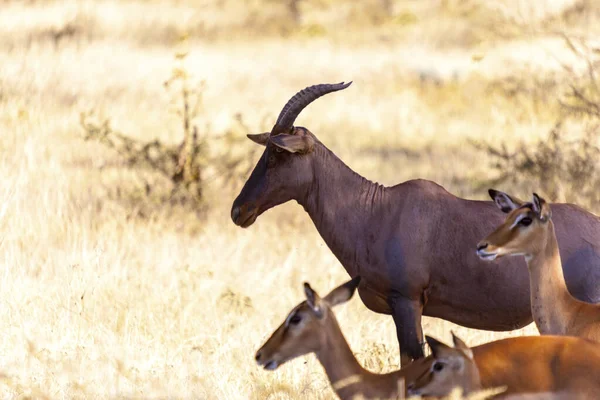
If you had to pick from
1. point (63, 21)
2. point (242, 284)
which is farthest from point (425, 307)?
point (63, 21)

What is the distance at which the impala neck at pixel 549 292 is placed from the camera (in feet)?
23.7

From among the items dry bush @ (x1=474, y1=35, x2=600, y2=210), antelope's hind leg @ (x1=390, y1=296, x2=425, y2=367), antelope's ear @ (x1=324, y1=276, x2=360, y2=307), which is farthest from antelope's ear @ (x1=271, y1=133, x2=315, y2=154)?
dry bush @ (x1=474, y1=35, x2=600, y2=210)

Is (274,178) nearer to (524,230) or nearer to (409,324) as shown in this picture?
(409,324)

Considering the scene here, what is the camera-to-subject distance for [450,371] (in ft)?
20.1

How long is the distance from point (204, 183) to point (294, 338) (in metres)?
7.47

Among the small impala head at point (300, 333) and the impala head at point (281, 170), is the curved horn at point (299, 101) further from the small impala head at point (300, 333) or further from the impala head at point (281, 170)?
the small impala head at point (300, 333)

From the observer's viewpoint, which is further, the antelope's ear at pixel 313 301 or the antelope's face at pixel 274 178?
the antelope's face at pixel 274 178

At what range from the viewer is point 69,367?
25.0 feet

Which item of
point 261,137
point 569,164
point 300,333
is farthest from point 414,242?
point 569,164

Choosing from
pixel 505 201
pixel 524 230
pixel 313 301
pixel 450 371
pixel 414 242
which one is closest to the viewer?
pixel 450 371

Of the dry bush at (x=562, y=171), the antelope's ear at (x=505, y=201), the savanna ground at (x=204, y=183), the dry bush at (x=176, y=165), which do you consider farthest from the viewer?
the dry bush at (x=176, y=165)

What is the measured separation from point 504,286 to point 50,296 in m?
3.50

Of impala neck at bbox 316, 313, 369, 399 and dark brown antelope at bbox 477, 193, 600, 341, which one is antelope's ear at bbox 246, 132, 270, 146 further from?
impala neck at bbox 316, 313, 369, 399

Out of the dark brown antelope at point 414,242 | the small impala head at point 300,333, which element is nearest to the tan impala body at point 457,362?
the small impala head at point 300,333
